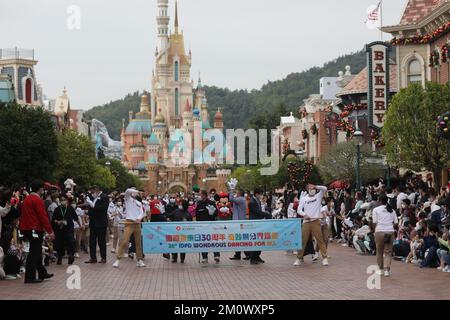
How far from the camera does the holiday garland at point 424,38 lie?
40.4 meters

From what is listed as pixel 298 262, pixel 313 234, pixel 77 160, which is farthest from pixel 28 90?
pixel 313 234

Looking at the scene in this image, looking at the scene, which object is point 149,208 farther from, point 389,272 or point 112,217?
point 389,272

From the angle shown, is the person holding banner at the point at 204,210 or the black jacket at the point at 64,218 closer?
the black jacket at the point at 64,218

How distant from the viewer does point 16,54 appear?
72625 millimetres

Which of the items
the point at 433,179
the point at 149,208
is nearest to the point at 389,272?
the point at 149,208

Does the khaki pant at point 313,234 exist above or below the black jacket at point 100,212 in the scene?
below

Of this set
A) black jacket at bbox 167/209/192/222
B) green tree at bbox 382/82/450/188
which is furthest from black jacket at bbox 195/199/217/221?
green tree at bbox 382/82/450/188

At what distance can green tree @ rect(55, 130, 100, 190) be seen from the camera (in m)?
69.6

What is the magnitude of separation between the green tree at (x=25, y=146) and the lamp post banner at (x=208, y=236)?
2719cm

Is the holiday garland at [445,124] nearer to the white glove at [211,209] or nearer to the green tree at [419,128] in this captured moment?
the white glove at [211,209]

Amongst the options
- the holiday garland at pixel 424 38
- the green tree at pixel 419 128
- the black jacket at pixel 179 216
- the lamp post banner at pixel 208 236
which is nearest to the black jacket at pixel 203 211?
the black jacket at pixel 179 216

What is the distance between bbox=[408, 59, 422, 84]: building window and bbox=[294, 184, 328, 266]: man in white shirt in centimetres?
2524

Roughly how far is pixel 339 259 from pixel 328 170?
2989 cm

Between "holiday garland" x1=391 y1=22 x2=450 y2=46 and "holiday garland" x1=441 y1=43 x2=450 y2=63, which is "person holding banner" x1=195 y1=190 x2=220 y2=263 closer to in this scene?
"holiday garland" x1=441 y1=43 x2=450 y2=63
